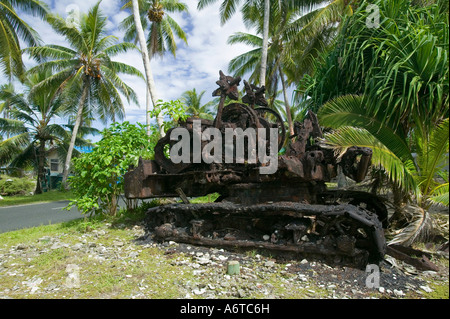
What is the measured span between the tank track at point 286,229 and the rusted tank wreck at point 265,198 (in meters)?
0.01

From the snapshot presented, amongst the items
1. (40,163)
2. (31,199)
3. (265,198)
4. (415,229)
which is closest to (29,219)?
(31,199)

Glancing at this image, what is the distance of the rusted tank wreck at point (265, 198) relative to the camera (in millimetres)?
4246

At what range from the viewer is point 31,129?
858 inches

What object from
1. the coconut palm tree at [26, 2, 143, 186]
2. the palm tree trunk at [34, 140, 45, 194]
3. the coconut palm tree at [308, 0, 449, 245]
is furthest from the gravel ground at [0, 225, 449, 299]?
the palm tree trunk at [34, 140, 45, 194]

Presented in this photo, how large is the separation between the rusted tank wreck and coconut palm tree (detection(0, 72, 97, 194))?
17866mm

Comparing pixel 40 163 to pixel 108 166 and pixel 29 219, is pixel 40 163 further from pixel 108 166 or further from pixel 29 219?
pixel 108 166

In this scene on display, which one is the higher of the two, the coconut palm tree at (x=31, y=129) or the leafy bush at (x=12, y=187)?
the coconut palm tree at (x=31, y=129)

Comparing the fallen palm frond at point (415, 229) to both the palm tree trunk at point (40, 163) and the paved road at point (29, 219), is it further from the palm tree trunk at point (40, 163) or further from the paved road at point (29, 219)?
the palm tree trunk at point (40, 163)

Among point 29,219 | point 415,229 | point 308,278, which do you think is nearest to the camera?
point 308,278

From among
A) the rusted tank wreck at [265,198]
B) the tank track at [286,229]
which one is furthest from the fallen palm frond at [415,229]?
the tank track at [286,229]

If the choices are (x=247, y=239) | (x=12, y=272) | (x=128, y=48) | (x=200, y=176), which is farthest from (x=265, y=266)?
(x=128, y=48)

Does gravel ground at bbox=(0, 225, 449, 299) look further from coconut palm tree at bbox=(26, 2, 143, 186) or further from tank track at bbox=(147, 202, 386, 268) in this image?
coconut palm tree at bbox=(26, 2, 143, 186)

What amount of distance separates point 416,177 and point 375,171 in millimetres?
1031

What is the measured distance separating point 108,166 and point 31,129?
18123 mm
